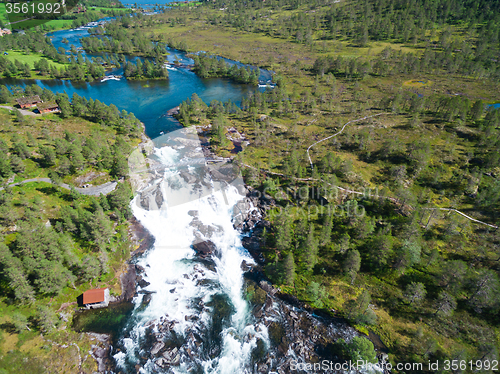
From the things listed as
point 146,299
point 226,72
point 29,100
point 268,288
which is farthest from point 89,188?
point 226,72

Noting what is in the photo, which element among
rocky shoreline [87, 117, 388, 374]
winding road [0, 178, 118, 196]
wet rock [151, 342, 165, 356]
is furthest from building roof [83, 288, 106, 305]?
winding road [0, 178, 118, 196]

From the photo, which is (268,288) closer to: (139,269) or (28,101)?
(139,269)

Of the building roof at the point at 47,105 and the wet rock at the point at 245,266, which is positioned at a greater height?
the building roof at the point at 47,105

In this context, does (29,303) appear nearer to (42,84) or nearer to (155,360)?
(155,360)

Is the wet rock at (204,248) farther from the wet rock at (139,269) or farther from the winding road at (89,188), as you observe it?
the winding road at (89,188)

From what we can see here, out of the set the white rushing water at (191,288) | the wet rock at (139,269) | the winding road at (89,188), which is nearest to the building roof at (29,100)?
the winding road at (89,188)

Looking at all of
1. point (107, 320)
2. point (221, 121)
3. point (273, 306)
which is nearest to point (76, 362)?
point (107, 320)
